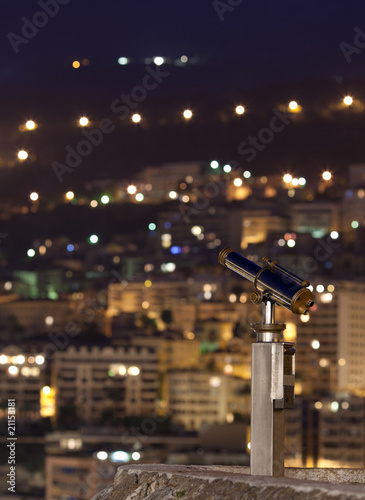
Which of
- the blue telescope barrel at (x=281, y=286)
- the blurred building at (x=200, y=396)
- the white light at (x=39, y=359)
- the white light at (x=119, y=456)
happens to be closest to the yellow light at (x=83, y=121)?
the blue telescope barrel at (x=281, y=286)

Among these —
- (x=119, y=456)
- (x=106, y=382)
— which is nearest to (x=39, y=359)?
(x=106, y=382)

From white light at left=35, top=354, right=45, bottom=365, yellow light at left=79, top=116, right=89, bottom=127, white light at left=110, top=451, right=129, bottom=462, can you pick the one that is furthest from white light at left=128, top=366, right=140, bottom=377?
yellow light at left=79, top=116, right=89, bottom=127

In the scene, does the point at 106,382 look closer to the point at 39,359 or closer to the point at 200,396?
the point at 39,359

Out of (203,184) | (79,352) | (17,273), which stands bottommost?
(79,352)

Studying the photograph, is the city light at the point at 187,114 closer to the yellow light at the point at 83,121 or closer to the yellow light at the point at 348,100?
the yellow light at the point at 83,121

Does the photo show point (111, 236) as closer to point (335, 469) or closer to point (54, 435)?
point (54, 435)

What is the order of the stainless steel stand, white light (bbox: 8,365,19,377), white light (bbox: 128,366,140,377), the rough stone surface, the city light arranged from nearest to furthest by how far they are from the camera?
the rough stone surface
the stainless steel stand
the city light
white light (bbox: 8,365,19,377)
white light (bbox: 128,366,140,377)

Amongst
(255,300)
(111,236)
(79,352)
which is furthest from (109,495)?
(111,236)

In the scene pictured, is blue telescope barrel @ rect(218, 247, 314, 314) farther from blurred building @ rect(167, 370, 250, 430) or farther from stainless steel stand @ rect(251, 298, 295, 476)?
blurred building @ rect(167, 370, 250, 430)
